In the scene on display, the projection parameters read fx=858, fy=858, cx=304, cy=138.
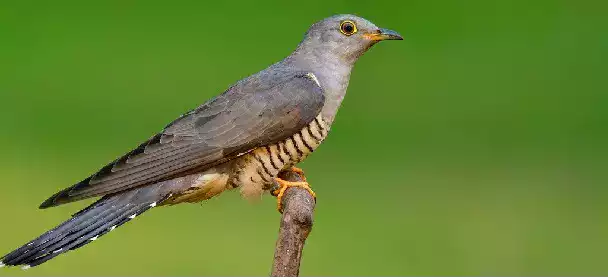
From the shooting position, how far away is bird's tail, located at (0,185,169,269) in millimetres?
1395

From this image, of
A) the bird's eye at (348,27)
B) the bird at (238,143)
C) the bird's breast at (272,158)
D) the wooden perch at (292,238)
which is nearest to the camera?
the wooden perch at (292,238)

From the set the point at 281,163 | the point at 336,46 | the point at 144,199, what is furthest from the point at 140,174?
the point at 336,46

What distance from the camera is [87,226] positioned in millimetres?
1485

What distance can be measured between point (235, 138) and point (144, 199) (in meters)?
0.21

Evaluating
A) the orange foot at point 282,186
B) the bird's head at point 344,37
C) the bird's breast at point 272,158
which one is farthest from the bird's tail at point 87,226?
the bird's head at point 344,37

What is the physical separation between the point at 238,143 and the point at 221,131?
40mm

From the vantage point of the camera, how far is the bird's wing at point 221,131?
1.55 metres

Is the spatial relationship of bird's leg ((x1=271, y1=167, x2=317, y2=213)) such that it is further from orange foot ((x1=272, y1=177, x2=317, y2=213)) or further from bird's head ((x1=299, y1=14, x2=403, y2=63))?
bird's head ((x1=299, y1=14, x2=403, y2=63))

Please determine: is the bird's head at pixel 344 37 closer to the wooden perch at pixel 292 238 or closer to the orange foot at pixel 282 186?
the orange foot at pixel 282 186

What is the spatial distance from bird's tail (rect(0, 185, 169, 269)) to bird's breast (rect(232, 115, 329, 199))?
19 cm

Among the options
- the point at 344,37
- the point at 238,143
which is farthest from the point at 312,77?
the point at 238,143

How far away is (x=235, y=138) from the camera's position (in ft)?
5.41

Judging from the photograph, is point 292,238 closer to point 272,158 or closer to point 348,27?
point 272,158

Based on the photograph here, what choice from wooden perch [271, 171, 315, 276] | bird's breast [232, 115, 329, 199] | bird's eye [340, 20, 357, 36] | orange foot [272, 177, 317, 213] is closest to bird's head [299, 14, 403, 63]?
bird's eye [340, 20, 357, 36]
